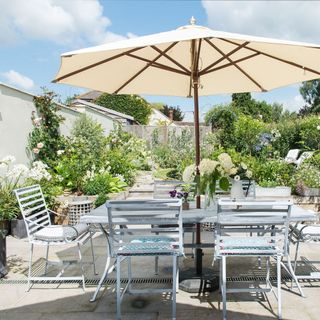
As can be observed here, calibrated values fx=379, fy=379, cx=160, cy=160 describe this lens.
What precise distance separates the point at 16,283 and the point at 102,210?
1.21 metres

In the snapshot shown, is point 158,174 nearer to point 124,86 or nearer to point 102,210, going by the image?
point 124,86

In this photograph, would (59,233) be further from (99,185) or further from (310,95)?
(310,95)

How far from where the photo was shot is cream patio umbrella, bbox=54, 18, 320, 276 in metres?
3.62

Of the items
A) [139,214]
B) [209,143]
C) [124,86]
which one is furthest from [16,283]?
[209,143]

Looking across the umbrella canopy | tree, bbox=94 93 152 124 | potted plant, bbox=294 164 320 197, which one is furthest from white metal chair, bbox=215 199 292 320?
tree, bbox=94 93 152 124

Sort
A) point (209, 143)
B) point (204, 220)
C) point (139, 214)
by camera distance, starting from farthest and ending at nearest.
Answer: point (209, 143)
point (204, 220)
point (139, 214)

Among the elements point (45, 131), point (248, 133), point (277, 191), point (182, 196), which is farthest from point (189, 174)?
point (248, 133)

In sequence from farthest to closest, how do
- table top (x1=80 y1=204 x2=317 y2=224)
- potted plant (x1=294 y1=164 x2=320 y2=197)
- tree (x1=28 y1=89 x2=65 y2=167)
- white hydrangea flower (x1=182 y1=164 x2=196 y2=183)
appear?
1. tree (x1=28 y1=89 x2=65 y2=167)
2. potted plant (x1=294 y1=164 x2=320 y2=197)
3. white hydrangea flower (x1=182 y1=164 x2=196 y2=183)
4. table top (x1=80 y1=204 x2=317 y2=224)

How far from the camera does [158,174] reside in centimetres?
1075

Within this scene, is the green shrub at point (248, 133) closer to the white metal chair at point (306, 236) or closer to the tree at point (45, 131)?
the tree at point (45, 131)

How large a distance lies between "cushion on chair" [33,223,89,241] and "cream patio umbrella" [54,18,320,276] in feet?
4.11

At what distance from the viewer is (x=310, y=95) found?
129 feet

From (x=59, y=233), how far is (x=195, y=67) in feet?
7.18

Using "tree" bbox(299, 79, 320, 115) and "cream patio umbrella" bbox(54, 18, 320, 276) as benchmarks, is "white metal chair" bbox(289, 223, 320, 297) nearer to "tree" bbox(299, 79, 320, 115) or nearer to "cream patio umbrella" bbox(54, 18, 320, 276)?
"cream patio umbrella" bbox(54, 18, 320, 276)
